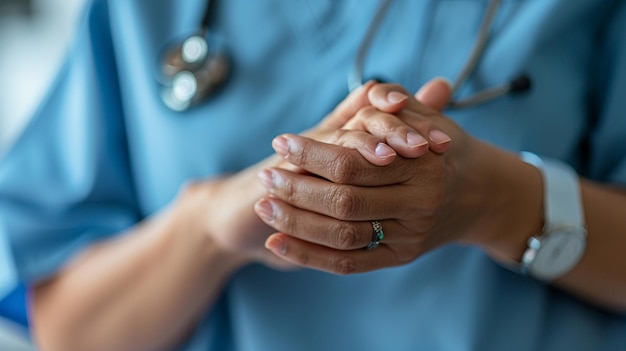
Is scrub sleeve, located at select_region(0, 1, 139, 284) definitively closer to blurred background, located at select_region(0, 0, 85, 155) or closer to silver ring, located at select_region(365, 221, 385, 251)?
silver ring, located at select_region(365, 221, 385, 251)

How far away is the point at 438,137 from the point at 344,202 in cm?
8

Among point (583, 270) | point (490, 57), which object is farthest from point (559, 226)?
point (490, 57)

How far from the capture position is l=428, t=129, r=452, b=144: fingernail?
0.54 m

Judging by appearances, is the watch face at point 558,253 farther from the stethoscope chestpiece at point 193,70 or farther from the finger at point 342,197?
the stethoscope chestpiece at point 193,70

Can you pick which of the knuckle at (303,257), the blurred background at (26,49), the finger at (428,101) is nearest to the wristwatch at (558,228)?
the finger at (428,101)

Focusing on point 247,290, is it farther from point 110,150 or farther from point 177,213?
point 110,150

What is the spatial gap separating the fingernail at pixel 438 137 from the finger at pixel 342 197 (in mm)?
36

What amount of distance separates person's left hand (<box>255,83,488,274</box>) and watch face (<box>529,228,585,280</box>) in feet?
0.36

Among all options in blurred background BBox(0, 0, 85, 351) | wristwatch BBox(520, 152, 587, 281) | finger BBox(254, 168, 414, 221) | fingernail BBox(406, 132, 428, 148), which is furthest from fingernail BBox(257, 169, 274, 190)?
blurred background BBox(0, 0, 85, 351)

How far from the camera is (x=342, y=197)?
53cm

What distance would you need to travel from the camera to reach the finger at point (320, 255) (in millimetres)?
553

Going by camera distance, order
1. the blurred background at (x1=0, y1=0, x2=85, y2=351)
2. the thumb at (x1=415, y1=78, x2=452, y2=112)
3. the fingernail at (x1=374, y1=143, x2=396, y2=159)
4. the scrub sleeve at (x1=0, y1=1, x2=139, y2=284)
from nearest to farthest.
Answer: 1. the fingernail at (x1=374, y1=143, x2=396, y2=159)
2. the thumb at (x1=415, y1=78, x2=452, y2=112)
3. the scrub sleeve at (x1=0, y1=1, x2=139, y2=284)
4. the blurred background at (x1=0, y1=0, x2=85, y2=351)

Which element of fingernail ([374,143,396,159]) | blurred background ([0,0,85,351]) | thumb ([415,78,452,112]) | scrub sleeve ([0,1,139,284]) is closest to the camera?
fingernail ([374,143,396,159])

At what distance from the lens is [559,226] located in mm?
631
